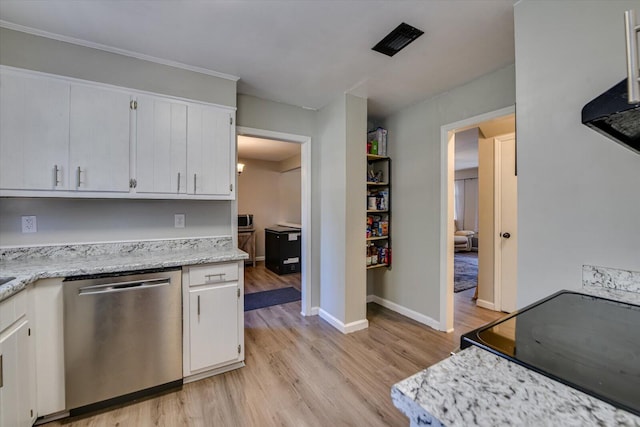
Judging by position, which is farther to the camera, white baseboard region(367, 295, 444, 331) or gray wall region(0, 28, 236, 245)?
white baseboard region(367, 295, 444, 331)

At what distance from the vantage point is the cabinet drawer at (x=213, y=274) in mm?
1986

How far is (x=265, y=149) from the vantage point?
5336 mm

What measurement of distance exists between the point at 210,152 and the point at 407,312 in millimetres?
2747

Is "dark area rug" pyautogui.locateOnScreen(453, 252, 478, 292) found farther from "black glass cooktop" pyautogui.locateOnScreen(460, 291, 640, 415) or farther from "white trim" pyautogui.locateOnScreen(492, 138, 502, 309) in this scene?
"black glass cooktop" pyautogui.locateOnScreen(460, 291, 640, 415)

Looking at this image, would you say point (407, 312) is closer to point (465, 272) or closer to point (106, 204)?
point (465, 272)

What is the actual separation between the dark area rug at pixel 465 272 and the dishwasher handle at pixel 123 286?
4.08 m

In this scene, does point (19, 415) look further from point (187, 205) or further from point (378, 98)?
point (378, 98)

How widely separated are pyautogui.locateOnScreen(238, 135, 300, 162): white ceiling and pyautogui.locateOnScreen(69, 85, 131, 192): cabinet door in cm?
249

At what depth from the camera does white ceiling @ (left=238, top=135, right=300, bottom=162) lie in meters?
4.76

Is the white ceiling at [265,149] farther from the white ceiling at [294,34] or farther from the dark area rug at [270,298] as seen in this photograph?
the dark area rug at [270,298]

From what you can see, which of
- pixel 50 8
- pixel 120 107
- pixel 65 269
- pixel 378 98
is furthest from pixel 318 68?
pixel 65 269

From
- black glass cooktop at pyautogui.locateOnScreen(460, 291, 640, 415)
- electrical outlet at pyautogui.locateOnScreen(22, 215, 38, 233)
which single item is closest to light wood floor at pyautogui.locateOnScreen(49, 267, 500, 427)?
black glass cooktop at pyautogui.locateOnScreen(460, 291, 640, 415)

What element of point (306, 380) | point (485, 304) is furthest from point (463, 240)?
point (306, 380)

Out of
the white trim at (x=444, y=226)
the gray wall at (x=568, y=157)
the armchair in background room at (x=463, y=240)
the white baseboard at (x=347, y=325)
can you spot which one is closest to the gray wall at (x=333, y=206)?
the white baseboard at (x=347, y=325)
